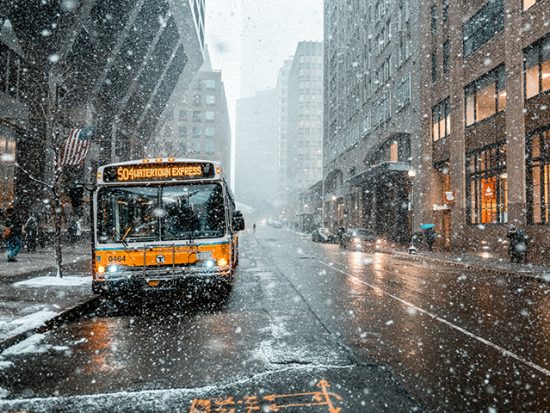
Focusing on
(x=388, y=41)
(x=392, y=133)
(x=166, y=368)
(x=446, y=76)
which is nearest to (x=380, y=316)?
(x=166, y=368)

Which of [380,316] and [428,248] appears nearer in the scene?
[380,316]


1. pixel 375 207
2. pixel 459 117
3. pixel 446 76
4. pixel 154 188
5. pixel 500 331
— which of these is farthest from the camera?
pixel 375 207

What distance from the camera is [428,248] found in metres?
30.0

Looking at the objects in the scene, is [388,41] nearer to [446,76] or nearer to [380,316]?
[446,76]

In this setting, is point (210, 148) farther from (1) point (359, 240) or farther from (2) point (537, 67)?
(2) point (537, 67)

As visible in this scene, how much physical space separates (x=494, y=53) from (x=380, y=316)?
71.3 ft

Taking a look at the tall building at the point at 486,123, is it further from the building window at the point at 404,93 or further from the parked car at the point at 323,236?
the parked car at the point at 323,236

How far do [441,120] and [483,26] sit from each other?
720 cm

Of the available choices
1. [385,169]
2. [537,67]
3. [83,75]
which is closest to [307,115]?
[385,169]

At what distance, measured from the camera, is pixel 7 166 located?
23953mm

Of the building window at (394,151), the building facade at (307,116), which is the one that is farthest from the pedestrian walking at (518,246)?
the building facade at (307,116)

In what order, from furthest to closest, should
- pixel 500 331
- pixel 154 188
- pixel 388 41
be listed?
pixel 388 41
pixel 154 188
pixel 500 331

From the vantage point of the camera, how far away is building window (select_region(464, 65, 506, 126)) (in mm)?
24406

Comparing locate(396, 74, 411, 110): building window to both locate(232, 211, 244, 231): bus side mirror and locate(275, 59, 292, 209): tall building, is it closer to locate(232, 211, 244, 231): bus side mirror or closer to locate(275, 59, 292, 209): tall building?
locate(232, 211, 244, 231): bus side mirror
